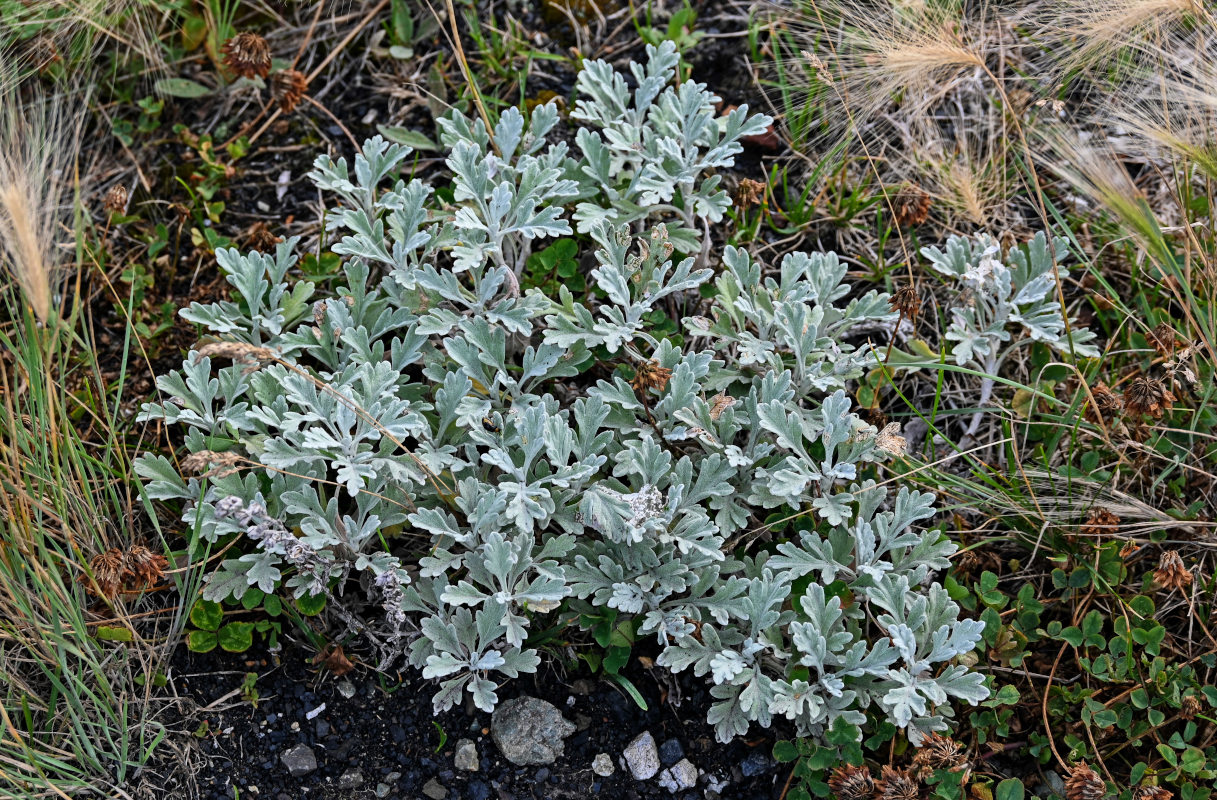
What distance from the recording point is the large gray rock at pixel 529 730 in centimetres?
262

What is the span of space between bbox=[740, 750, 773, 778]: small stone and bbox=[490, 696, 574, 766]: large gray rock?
431mm

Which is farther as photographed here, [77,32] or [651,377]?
[77,32]

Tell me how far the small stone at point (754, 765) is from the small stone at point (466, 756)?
0.65 m

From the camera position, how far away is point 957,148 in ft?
11.9

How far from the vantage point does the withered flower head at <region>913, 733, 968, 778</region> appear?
2.41m

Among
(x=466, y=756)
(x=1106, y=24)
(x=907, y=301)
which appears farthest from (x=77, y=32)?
(x=1106, y=24)

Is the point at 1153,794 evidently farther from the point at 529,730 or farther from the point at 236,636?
the point at 236,636

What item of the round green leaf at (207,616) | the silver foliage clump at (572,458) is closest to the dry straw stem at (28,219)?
the silver foliage clump at (572,458)

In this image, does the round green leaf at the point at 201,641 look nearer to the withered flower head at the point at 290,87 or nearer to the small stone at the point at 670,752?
the small stone at the point at 670,752

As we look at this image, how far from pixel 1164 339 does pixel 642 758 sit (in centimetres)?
178

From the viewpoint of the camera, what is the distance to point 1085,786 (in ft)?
Result: 7.93

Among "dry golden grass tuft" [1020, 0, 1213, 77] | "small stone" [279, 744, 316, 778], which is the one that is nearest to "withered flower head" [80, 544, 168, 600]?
"small stone" [279, 744, 316, 778]

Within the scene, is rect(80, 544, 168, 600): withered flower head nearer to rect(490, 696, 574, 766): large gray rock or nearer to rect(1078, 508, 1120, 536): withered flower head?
rect(490, 696, 574, 766): large gray rock

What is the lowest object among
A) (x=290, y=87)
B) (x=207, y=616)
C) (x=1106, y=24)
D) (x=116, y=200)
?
(x=207, y=616)
